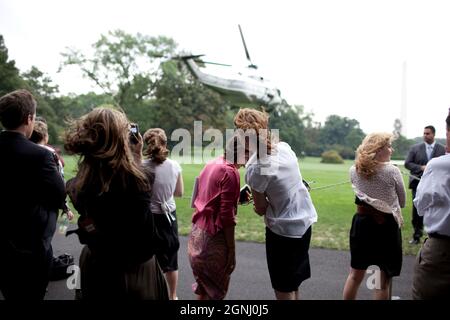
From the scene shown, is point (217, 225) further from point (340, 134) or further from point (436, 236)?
point (340, 134)

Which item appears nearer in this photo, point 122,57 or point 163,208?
point 163,208

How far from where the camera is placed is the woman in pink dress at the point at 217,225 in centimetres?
271

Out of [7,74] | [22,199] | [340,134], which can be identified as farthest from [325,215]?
[7,74]

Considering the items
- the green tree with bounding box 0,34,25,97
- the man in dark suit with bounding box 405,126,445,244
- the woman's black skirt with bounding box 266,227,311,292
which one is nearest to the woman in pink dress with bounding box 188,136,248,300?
the woman's black skirt with bounding box 266,227,311,292

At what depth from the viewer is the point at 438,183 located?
2.20 meters

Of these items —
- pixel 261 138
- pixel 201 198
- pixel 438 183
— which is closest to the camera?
pixel 438 183

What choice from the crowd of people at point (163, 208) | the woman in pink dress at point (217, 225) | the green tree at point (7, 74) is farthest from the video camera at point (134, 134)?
the green tree at point (7, 74)

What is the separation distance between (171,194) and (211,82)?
34.3 feet

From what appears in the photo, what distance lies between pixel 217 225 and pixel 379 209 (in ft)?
4.52

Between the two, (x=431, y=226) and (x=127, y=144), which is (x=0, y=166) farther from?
(x=431, y=226)

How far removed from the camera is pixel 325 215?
787cm

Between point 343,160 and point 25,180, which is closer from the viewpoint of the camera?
point 25,180

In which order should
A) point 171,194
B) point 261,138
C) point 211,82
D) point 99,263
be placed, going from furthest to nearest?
1. point 211,82
2. point 171,194
3. point 261,138
4. point 99,263

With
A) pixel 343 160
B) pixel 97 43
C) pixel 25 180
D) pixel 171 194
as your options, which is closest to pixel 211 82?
pixel 343 160
